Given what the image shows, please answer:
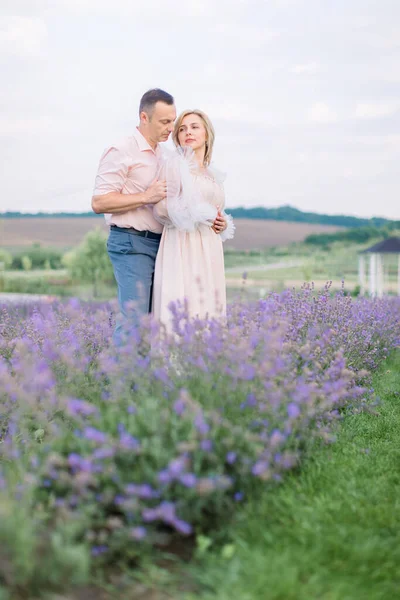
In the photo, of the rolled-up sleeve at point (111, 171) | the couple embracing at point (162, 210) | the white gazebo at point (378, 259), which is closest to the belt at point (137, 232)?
the couple embracing at point (162, 210)

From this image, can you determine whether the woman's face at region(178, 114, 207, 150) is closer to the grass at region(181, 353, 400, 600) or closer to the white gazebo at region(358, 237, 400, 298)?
the grass at region(181, 353, 400, 600)

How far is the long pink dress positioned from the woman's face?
0.14m

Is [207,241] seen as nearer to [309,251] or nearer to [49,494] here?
[49,494]

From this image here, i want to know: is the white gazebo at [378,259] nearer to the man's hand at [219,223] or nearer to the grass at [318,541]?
the man's hand at [219,223]

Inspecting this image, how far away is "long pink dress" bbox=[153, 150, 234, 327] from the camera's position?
3.99m

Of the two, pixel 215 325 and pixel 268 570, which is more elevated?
pixel 215 325

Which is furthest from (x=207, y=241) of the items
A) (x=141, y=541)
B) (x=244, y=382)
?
(x=141, y=541)

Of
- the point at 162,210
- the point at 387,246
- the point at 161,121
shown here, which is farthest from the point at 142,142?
the point at 387,246

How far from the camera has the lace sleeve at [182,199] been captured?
3965 millimetres

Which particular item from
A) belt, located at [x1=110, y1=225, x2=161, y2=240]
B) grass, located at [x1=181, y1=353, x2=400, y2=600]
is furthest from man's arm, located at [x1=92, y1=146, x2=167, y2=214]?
grass, located at [x1=181, y1=353, x2=400, y2=600]

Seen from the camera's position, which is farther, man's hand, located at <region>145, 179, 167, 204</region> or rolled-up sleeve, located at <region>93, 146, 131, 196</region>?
rolled-up sleeve, located at <region>93, 146, 131, 196</region>

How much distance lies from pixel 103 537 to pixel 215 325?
1.25m

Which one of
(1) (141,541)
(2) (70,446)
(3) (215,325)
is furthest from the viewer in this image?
(3) (215,325)

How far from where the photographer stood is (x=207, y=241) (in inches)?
168
